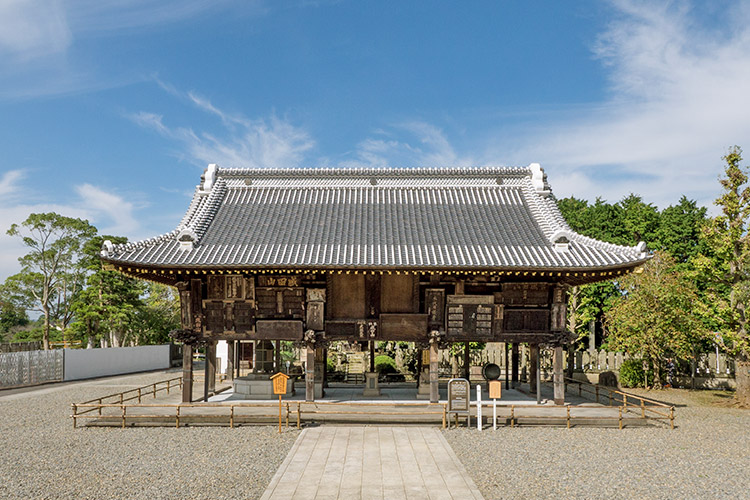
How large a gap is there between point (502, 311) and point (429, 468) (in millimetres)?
7564

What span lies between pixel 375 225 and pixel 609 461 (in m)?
10.9

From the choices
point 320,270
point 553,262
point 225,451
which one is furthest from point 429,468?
point 553,262

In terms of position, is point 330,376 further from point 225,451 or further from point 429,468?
point 429,468

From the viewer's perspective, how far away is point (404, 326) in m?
17.2

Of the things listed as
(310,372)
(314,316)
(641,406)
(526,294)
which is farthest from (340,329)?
(641,406)

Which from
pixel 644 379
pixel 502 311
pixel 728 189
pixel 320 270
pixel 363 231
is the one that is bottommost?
pixel 644 379

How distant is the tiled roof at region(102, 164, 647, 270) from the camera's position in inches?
643

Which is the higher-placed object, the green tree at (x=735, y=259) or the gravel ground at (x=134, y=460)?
the green tree at (x=735, y=259)

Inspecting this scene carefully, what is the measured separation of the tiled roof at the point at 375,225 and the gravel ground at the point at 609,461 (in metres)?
5.18

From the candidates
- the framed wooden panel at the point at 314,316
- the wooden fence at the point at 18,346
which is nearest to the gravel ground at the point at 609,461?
the framed wooden panel at the point at 314,316

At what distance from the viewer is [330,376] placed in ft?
80.4

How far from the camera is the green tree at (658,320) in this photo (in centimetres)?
2508

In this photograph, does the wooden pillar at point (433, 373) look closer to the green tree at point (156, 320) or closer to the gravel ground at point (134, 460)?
the gravel ground at point (134, 460)

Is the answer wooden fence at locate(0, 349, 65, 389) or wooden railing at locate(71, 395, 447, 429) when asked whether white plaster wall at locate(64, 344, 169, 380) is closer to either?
wooden fence at locate(0, 349, 65, 389)
